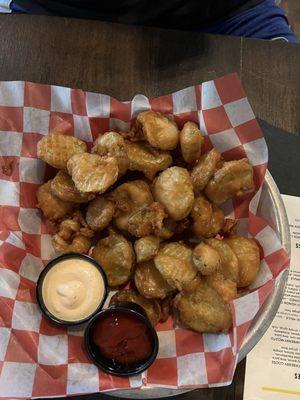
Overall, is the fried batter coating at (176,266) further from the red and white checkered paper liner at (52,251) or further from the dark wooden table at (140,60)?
the dark wooden table at (140,60)

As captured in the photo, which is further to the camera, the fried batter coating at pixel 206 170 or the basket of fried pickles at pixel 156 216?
the fried batter coating at pixel 206 170

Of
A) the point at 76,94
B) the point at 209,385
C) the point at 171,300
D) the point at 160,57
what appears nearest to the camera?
the point at 209,385

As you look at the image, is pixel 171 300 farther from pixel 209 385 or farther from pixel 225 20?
pixel 225 20

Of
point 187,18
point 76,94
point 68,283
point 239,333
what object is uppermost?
point 187,18

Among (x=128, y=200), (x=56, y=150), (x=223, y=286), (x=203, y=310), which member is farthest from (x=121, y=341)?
(x=56, y=150)

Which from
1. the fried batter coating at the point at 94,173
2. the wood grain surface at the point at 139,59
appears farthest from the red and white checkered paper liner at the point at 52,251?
the wood grain surface at the point at 139,59

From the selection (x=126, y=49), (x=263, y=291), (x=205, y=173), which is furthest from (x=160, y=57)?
(x=263, y=291)
